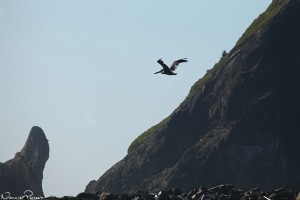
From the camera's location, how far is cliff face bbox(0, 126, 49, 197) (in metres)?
123

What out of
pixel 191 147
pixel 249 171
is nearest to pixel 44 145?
pixel 191 147

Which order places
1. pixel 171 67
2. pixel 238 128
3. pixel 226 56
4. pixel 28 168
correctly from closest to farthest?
1. pixel 171 67
2. pixel 238 128
3. pixel 28 168
4. pixel 226 56

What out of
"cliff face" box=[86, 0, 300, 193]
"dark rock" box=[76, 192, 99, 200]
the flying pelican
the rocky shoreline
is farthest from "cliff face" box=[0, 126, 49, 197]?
the flying pelican

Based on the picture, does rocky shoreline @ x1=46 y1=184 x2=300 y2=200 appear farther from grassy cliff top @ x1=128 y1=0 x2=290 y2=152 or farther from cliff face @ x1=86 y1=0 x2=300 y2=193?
grassy cliff top @ x1=128 y1=0 x2=290 y2=152

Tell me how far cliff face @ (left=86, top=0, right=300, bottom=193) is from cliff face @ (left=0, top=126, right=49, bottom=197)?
932cm

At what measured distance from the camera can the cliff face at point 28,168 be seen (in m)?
123

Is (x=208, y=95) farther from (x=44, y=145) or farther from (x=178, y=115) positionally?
(x=44, y=145)

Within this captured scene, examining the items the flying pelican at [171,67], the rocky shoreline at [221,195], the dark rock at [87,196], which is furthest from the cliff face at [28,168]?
the flying pelican at [171,67]

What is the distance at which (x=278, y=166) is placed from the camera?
11175 cm

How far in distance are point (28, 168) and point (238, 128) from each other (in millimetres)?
34040

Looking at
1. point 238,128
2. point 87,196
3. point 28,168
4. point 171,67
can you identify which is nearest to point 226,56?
point 238,128

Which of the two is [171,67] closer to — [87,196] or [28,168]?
[87,196]

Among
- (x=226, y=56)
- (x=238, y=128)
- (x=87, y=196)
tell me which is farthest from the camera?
(x=226, y=56)

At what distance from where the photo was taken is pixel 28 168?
12925 cm
